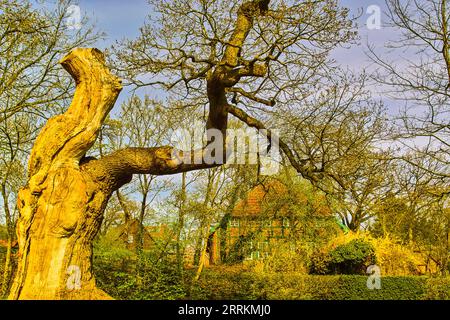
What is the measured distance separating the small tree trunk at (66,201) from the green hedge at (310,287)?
7.81 metres

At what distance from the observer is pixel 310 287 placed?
14.1m

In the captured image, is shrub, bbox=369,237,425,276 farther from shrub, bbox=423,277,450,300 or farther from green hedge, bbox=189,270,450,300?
shrub, bbox=423,277,450,300

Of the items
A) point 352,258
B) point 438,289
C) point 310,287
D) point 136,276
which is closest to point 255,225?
point 352,258

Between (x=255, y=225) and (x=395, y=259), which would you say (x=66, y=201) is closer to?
(x=395, y=259)

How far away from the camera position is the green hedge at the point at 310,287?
13.5 metres

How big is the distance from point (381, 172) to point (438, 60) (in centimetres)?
267

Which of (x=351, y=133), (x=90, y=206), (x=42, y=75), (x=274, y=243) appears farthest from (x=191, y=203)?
(x=90, y=206)

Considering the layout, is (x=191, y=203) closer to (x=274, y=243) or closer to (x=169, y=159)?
(x=274, y=243)

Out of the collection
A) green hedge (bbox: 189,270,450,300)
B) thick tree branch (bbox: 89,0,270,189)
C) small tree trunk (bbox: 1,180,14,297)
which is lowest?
green hedge (bbox: 189,270,450,300)

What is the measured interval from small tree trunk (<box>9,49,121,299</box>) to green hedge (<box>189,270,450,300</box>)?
25.6ft

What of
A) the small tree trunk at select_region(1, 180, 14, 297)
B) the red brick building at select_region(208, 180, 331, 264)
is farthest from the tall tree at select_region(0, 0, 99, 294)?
the red brick building at select_region(208, 180, 331, 264)

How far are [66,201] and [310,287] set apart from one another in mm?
9644

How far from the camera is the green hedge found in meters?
13.5

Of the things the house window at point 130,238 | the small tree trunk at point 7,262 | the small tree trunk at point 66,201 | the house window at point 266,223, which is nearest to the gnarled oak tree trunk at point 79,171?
the small tree trunk at point 66,201
